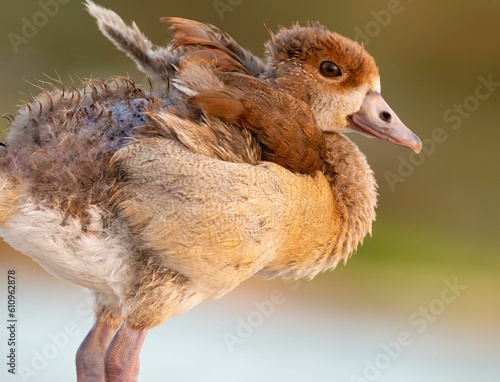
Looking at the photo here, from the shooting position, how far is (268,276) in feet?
4.58

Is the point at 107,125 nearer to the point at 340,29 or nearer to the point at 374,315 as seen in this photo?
the point at 374,315

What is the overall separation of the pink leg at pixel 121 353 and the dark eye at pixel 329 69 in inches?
19.8

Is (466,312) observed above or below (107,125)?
above

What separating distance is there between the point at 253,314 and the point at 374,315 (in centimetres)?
43

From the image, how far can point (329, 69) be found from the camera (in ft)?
4.52

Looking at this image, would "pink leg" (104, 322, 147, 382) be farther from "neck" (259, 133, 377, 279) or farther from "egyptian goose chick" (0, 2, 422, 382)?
"neck" (259, 133, 377, 279)

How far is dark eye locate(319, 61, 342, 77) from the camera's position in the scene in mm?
1377

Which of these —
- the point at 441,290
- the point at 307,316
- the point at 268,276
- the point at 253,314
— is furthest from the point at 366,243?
the point at 268,276
